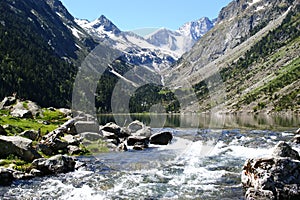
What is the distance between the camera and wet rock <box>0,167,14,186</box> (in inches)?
999

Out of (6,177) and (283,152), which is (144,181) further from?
(283,152)

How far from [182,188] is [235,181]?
4761mm

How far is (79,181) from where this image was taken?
26797mm

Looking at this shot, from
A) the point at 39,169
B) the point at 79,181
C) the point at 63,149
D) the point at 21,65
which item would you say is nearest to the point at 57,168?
the point at 39,169

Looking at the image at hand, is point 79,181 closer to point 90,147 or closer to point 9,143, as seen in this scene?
point 9,143

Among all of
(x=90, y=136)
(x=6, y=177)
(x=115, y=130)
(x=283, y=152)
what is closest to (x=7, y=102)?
(x=115, y=130)

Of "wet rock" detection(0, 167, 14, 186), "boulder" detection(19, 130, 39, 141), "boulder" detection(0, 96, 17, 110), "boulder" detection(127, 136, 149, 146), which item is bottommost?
"wet rock" detection(0, 167, 14, 186)

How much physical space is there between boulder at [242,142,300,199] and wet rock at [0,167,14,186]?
18948mm

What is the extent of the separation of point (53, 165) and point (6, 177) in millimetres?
5041

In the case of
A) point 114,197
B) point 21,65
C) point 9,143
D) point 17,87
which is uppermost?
point 21,65

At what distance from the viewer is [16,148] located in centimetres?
3212

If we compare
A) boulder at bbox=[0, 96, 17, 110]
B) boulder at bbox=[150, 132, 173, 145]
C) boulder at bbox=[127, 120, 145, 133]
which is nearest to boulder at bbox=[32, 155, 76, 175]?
boulder at bbox=[150, 132, 173, 145]

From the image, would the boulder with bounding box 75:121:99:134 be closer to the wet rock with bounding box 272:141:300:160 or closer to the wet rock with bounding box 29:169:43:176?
the wet rock with bounding box 29:169:43:176

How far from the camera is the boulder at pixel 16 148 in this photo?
31675mm
